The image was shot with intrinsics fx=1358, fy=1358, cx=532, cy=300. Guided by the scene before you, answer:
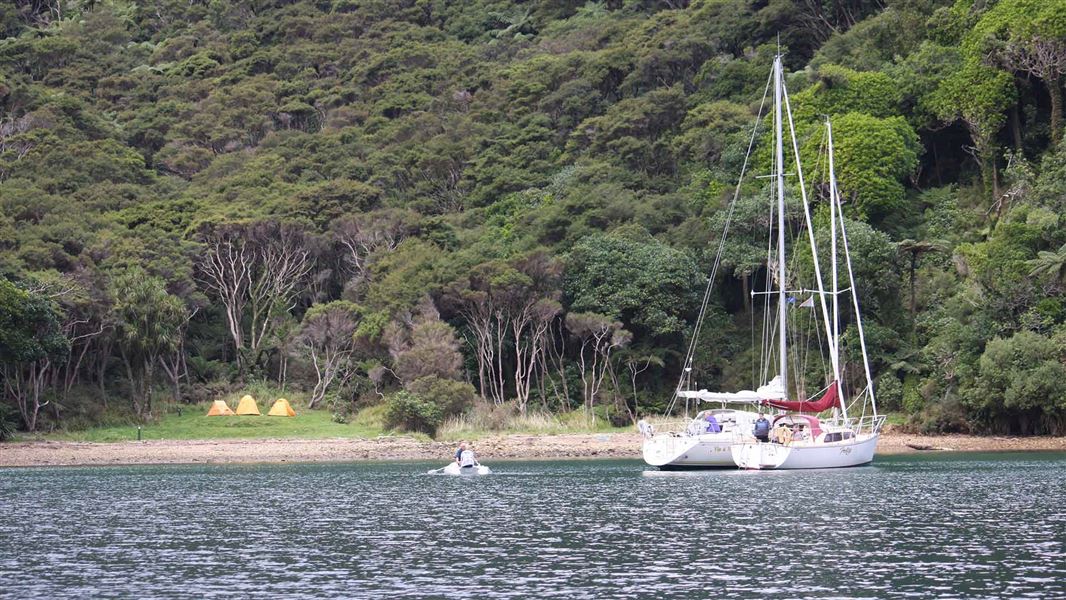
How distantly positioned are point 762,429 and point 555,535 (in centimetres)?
1904

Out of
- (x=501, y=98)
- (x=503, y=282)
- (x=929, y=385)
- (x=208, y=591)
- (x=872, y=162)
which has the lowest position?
(x=208, y=591)

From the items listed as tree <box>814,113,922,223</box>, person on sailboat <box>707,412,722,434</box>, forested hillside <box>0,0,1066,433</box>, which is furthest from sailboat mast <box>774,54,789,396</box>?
tree <box>814,113,922,223</box>

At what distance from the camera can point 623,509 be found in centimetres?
3619

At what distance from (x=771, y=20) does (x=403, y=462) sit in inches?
1928

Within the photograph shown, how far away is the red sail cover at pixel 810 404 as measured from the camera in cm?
4853

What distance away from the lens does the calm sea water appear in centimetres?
2383

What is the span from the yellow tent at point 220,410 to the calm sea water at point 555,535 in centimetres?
2080

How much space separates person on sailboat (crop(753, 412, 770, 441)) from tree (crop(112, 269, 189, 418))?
3333cm

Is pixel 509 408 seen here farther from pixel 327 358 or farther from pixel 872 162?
pixel 872 162

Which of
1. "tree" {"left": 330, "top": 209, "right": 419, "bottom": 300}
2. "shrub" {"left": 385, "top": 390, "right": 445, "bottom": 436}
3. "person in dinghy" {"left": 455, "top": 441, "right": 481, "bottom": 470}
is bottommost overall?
"person in dinghy" {"left": 455, "top": 441, "right": 481, "bottom": 470}

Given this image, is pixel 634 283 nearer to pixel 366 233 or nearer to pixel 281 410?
pixel 366 233

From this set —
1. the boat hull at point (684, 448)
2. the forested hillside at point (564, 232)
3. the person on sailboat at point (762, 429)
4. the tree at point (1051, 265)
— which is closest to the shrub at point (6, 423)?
the forested hillside at point (564, 232)

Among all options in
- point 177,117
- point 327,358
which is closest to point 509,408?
point 327,358

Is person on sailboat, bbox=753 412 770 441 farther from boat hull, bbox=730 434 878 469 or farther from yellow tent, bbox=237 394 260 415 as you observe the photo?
yellow tent, bbox=237 394 260 415
